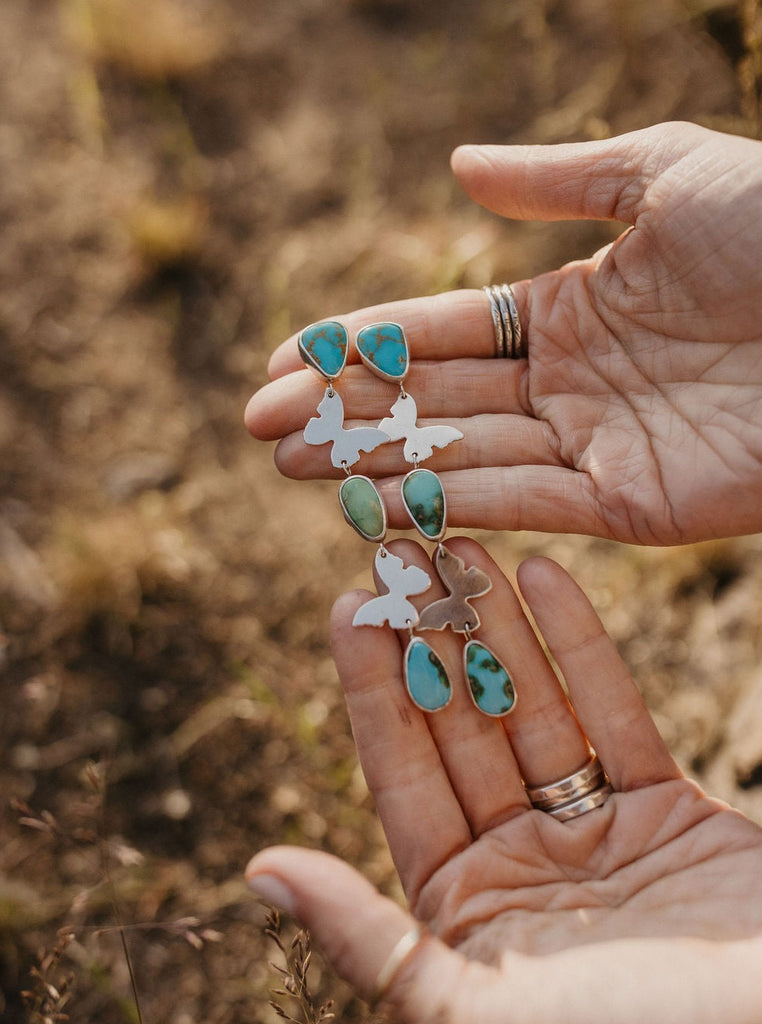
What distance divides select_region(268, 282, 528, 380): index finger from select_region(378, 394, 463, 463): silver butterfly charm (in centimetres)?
25

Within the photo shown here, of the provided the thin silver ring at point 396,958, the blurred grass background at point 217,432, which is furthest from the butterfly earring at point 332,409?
the thin silver ring at point 396,958

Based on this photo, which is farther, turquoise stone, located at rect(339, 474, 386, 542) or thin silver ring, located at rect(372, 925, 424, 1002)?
turquoise stone, located at rect(339, 474, 386, 542)

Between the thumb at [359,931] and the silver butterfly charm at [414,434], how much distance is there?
1109mm

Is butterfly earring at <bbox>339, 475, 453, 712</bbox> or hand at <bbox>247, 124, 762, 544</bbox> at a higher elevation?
hand at <bbox>247, 124, 762, 544</bbox>

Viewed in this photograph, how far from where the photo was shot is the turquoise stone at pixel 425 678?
1993 millimetres

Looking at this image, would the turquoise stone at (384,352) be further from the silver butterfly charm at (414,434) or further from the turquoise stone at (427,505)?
the turquoise stone at (427,505)

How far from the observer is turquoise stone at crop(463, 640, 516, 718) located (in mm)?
2021

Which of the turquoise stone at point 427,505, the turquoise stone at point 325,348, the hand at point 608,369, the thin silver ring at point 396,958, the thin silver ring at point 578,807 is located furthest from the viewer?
the turquoise stone at point 325,348

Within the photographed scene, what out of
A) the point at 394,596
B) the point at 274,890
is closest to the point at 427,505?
the point at 394,596

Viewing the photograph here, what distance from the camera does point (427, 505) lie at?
7.26 feet

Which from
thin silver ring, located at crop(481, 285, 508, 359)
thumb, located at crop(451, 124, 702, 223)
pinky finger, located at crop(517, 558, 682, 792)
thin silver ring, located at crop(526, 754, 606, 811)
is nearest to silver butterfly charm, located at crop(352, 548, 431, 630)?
pinky finger, located at crop(517, 558, 682, 792)

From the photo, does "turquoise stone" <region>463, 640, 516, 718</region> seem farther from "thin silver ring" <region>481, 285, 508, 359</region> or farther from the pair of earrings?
"thin silver ring" <region>481, 285, 508, 359</region>

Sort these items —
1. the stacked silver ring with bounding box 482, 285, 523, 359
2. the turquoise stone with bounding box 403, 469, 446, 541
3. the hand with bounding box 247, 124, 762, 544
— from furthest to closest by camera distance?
the stacked silver ring with bounding box 482, 285, 523, 359 < the turquoise stone with bounding box 403, 469, 446, 541 < the hand with bounding box 247, 124, 762, 544

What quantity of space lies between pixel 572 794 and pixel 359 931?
686 millimetres
